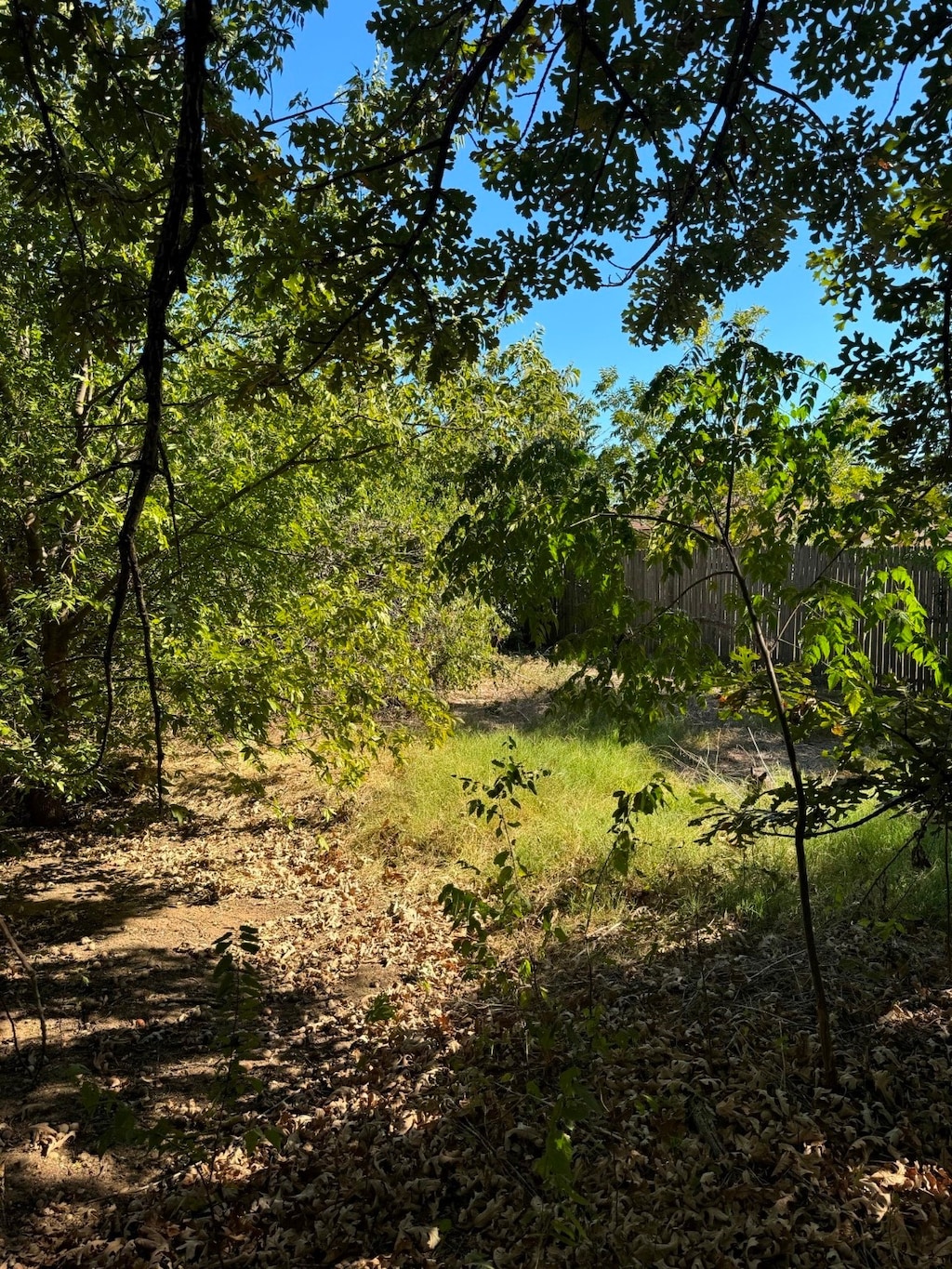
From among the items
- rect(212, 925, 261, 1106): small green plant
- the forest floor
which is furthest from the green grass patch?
rect(212, 925, 261, 1106): small green plant

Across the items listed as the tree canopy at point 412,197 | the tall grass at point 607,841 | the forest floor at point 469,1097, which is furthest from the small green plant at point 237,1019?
the tall grass at point 607,841

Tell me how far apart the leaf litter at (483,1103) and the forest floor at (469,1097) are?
11 millimetres

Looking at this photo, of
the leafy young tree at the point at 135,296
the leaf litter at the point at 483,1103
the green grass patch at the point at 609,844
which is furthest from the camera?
the green grass patch at the point at 609,844

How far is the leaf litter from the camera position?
2354mm

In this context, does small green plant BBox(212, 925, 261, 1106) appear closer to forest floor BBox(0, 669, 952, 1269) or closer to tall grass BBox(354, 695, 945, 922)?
forest floor BBox(0, 669, 952, 1269)

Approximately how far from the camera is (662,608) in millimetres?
2734

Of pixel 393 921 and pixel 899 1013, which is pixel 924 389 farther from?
pixel 393 921

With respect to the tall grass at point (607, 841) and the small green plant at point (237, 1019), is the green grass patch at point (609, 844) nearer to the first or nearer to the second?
the tall grass at point (607, 841)

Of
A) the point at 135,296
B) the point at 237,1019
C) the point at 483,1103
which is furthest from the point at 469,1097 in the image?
the point at 135,296

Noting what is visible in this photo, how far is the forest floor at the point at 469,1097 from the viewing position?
2359mm

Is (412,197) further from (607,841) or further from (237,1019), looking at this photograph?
(607,841)

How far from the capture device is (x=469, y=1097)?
3.05m

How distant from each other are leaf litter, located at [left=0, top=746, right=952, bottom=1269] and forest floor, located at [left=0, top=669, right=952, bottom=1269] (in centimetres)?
1

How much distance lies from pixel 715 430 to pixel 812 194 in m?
0.86
